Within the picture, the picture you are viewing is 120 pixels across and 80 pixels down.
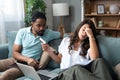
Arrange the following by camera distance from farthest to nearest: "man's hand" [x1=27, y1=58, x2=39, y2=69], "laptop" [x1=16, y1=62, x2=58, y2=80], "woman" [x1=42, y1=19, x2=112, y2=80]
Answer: "man's hand" [x1=27, y1=58, x2=39, y2=69]
"laptop" [x1=16, y1=62, x2=58, y2=80]
"woman" [x1=42, y1=19, x2=112, y2=80]

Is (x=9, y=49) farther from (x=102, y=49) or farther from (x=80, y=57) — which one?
(x=102, y=49)

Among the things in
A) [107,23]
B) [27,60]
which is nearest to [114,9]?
[107,23]

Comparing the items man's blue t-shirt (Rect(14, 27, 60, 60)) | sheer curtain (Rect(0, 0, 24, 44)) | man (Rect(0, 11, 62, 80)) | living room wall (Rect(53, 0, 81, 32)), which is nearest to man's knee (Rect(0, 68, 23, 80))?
man (Rect(0, 11, 62, 80))

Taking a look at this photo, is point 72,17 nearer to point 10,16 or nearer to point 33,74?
point 10,16

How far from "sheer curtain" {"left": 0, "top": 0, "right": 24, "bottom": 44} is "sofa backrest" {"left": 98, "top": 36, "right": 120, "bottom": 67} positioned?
1.87 meters

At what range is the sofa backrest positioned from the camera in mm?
1878

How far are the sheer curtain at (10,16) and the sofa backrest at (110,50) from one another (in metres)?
1.87

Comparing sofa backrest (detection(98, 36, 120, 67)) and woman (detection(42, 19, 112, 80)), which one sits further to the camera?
sofa backrest (detection(98, 36, 120, 67))

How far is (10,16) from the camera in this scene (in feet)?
11.0

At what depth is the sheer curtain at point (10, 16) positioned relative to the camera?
10.5ft

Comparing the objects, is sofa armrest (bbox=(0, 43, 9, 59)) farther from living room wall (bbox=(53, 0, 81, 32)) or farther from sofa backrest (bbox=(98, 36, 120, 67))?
living room wall (bbox=(53, 0, 81, 32))


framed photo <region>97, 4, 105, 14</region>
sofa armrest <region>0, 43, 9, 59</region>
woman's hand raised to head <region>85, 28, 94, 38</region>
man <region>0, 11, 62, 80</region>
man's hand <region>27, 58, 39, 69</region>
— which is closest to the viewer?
woman's hand raised to head <region>85, 28, 94, 38</region>

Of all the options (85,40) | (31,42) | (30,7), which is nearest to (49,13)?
(30,7)

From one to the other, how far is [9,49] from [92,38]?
120 centimetres
